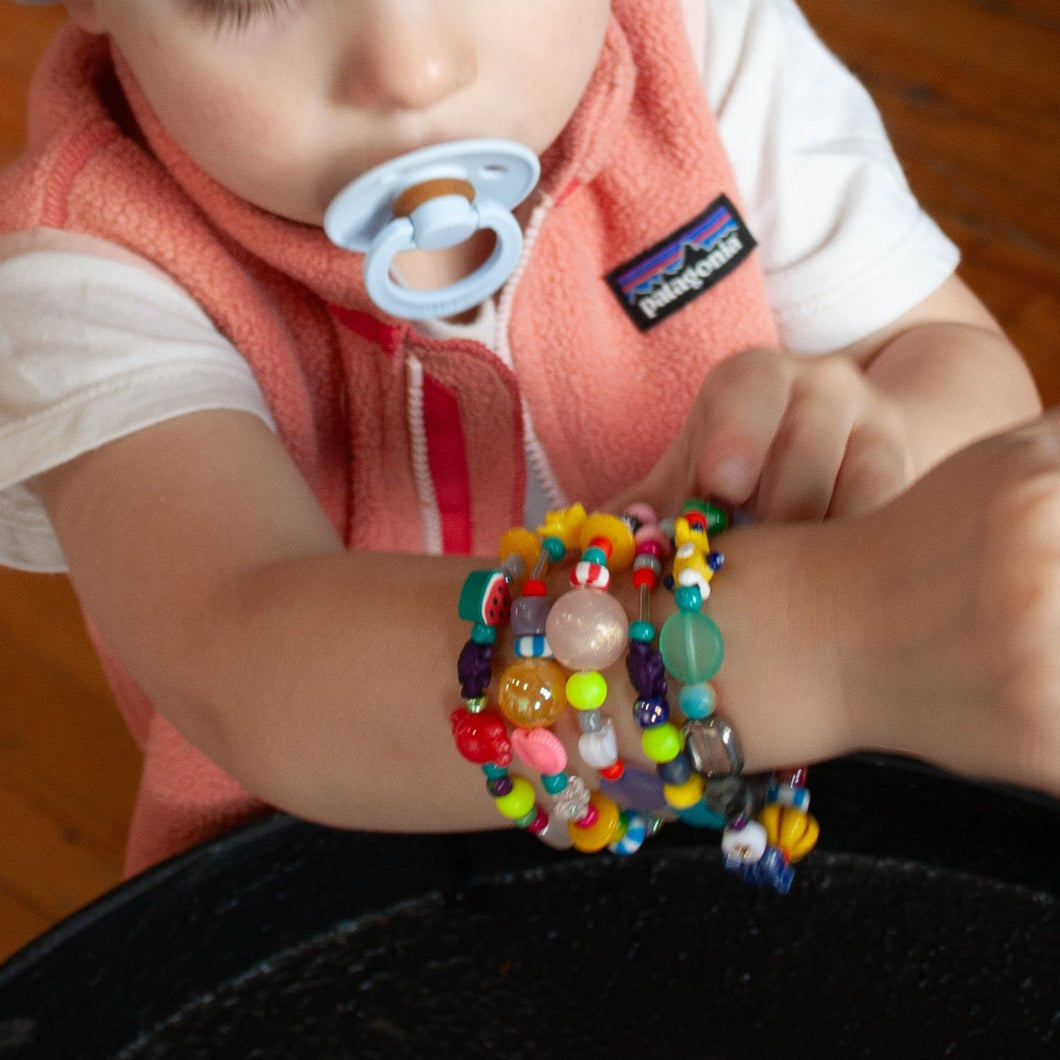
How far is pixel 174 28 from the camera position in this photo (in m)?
0.36

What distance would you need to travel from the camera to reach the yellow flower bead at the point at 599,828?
334 millimetres

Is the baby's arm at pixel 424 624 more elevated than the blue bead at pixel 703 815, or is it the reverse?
the baby's arm at pixel 424 624

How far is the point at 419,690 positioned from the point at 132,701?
1.10ft

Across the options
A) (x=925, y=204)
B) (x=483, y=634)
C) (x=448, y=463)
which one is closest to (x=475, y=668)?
(x=483, y=634)

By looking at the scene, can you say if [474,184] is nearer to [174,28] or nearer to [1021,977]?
[174,28]

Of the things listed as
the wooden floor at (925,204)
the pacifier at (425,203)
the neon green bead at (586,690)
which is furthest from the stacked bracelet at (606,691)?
the wooden floor at (925,204)

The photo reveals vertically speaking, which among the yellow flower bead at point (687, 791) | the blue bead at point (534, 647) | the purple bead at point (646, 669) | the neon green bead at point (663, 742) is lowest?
the yellow flower bead at point (687, 791)

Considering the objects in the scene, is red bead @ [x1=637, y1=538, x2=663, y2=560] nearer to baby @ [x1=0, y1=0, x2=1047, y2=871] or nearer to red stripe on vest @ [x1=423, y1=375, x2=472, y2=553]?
baby @ [x1=0, y1=0, x2=1047, y2=871]

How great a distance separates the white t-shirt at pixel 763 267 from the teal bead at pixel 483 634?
0.15 metres

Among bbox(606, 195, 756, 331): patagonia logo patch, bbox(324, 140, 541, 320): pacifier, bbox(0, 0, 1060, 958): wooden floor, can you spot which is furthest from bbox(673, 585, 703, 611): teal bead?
bbox(0, 0, 1060, 958): wooden floor

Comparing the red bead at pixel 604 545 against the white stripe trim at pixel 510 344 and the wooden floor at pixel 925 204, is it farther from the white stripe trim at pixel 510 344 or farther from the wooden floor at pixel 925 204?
the wooden floor at pixel 925 204

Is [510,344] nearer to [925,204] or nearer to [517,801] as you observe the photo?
[517,801]

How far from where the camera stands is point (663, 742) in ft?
0.97

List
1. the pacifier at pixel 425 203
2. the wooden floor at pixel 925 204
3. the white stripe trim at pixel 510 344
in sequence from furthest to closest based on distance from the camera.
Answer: the wooden floor at pixel 925 204 < the white stripe trim at pixel 510 344 < the pacifier at pixel 425 203
